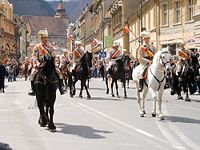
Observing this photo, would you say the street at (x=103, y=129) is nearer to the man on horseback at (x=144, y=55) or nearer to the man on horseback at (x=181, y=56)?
the man on horseback at (x=144, y=55)

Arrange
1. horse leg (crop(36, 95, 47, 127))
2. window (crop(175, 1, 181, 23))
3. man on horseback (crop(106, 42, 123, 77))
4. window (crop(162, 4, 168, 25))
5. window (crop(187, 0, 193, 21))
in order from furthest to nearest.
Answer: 1. window (crop(162, 4, 168, 25))
2. window (crop(175, 1, 181, 23))
3. window (crop(187, 0, 193, 21))
4. man on horseback (crop(106, 42, 123, 77))
5. horse leg (crop(36, 95, 47, 127))

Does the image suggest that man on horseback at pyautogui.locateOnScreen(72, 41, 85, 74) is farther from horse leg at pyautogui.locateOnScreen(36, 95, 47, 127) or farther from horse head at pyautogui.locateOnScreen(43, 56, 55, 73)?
horse head at pyautogui.locateOnScreen(43, 56, 55, 73)

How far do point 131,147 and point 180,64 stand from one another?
454 inches

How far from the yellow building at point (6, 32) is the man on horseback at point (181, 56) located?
81321 millimetres

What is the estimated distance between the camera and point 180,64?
20.3 m

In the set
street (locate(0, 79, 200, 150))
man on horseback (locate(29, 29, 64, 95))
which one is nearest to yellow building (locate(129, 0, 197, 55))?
street (locate(0, 79, 200, 150))

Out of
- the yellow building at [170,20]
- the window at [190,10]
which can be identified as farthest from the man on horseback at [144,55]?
the window at [190,10]

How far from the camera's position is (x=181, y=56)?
20.0 meters

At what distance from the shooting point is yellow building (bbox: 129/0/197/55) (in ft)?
131

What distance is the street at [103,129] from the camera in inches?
374

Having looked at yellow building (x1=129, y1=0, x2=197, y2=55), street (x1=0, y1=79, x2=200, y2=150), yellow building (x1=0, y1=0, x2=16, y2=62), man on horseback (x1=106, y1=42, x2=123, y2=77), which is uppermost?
yellow building (x1=0, y1=0, x2=16, y2=62)

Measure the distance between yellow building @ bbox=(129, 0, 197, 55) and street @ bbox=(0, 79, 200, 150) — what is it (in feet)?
69.3

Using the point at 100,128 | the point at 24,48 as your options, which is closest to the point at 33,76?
the point at 100,128

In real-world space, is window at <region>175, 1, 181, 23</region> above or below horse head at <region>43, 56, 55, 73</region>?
above
